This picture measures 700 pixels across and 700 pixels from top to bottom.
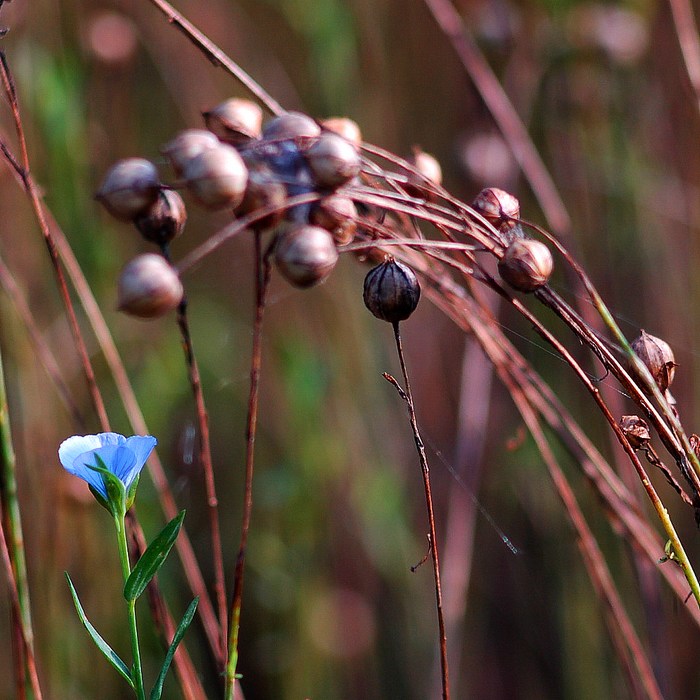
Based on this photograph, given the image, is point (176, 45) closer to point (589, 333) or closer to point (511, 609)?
point (511, 609)

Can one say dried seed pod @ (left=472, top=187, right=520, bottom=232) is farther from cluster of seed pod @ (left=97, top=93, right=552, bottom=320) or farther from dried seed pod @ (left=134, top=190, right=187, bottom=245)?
dried seed pod @ (left=134, top=190, right=187, bottom=245)

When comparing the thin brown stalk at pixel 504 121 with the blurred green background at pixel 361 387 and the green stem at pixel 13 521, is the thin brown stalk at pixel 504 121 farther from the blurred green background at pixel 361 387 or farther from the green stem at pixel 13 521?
the green stem at pixel 13 521

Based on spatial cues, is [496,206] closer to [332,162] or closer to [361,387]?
[332,162]

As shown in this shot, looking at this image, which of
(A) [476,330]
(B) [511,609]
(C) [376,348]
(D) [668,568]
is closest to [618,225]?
(C) [376,348]

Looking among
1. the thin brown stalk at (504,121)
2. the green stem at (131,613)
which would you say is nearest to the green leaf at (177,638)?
the green stem at (131,613)

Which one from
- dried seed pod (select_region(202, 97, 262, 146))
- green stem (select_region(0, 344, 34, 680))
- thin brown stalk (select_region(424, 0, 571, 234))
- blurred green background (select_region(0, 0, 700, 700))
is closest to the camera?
dried seed pod (select_region(202, 97, 262, 146))

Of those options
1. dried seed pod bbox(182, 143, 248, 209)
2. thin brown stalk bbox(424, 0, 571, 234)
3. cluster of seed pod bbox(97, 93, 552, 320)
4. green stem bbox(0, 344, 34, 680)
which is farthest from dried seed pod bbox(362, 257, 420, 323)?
thin brown stalk bbox(424, 0, 571, 234)
